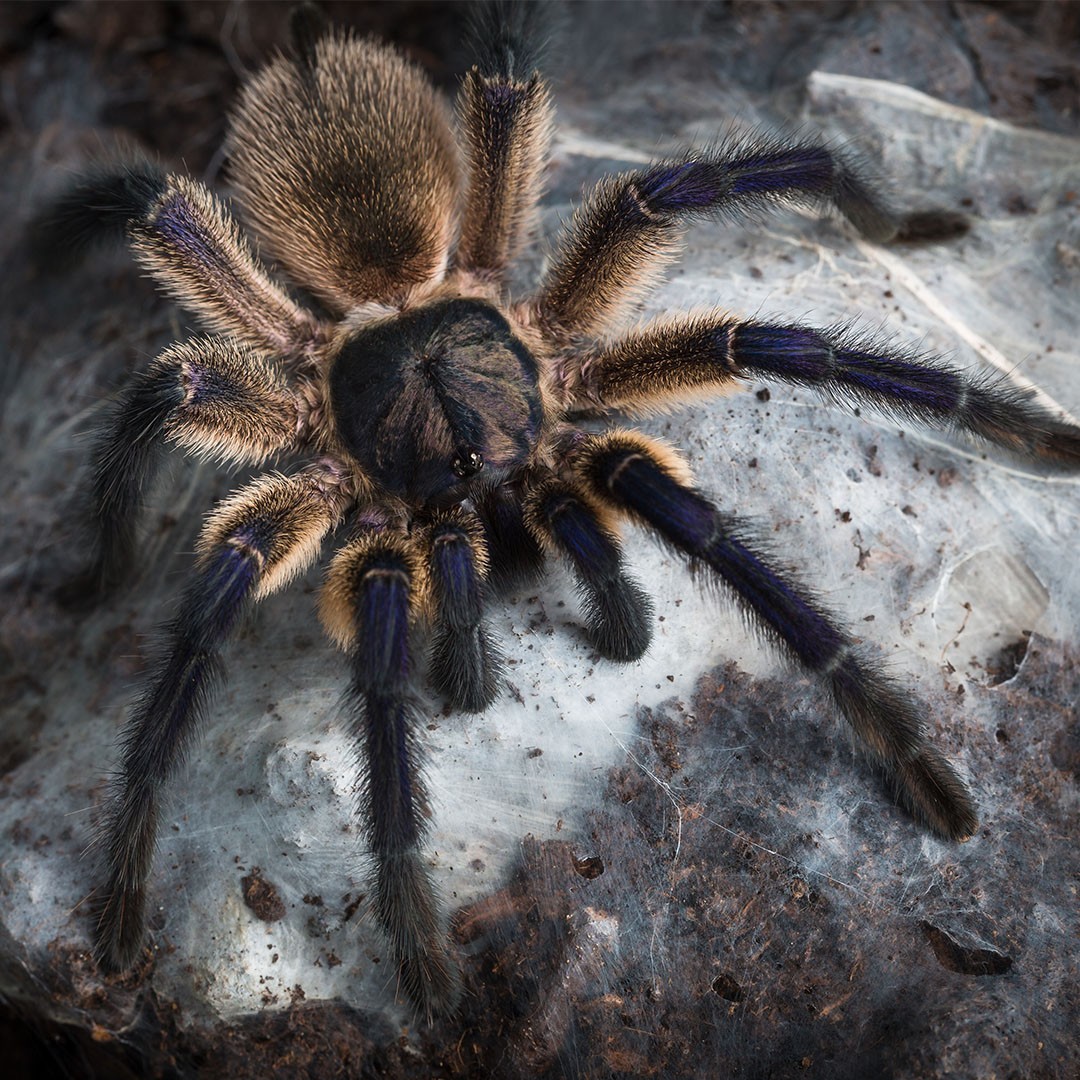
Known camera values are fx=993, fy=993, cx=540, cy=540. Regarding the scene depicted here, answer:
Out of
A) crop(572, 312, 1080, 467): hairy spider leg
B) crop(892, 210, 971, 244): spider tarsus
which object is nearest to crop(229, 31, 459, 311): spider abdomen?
crop(572, 312, 1080, 467): hairy spider leg

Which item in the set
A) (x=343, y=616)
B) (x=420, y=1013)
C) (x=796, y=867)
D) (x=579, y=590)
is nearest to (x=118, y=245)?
(x=343, y=616)

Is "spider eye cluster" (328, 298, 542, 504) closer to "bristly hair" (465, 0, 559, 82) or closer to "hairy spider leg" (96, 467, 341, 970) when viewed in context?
"hairy spider leg" (96, 467, 341, 970)

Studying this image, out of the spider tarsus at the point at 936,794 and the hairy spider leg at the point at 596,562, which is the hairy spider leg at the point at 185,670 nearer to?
the hairy spider leg at the point at 596,562

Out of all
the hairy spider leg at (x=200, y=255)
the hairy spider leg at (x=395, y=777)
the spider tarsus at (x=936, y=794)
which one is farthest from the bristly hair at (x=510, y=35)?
the spider tarsus at (x=936, y=794)

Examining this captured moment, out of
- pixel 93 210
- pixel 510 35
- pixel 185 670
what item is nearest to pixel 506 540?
pixel 185 670

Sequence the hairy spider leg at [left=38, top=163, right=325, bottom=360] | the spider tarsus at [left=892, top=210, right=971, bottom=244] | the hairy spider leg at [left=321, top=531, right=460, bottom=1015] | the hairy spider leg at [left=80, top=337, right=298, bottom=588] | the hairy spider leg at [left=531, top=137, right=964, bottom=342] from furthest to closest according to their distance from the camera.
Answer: the spider tarsus at [left=892, top=210, right=971, bottom=244]
the hairy spider leg at [left=38, top=163, right=325, bottom=360]
the hairy spider leg at [left=531, top=137, right=964, bottom=342]
the hairy spider leg at [left=80, top=337, right=298, bottom=588]
the hairy spider leg at [left=321, top=531, right=460, bottom=1015]

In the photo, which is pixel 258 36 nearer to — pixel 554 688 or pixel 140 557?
pixel 140 557
